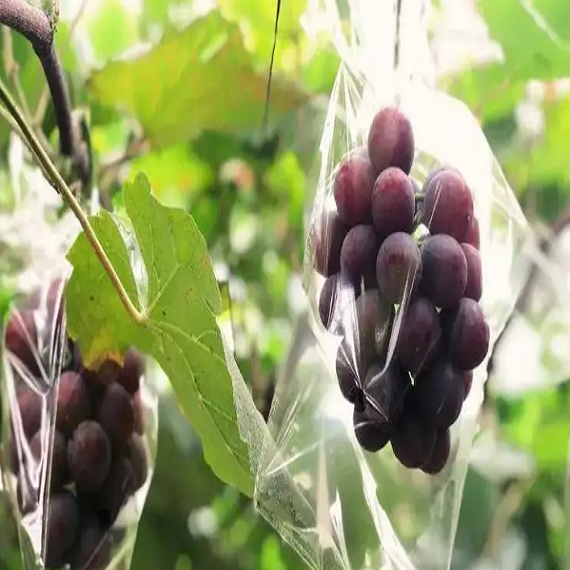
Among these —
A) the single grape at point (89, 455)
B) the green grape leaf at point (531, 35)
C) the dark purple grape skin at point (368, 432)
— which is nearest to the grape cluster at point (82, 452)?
the single grape at point (89, 455)

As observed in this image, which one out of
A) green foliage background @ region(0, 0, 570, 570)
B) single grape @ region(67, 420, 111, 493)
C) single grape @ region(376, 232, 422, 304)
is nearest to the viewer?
single grape @ region(376, 232, 422, 304)

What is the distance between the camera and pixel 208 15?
0.52 metres

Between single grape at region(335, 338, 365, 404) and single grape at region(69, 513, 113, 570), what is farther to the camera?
single grape at region(69, 513, 113, 570)

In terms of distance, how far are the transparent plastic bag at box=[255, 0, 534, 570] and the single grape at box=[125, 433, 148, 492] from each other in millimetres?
89

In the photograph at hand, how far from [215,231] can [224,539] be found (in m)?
0.21

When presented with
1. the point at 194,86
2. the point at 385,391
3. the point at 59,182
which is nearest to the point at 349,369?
the point at 385,391

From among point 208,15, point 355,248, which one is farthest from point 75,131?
point 355,248

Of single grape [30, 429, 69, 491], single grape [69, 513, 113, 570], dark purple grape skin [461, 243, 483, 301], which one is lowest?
single grape [69, 513, 113, 570]

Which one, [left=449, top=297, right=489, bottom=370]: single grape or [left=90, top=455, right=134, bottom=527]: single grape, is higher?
[left=449, top=297, right=489, bottom=370]: single grape

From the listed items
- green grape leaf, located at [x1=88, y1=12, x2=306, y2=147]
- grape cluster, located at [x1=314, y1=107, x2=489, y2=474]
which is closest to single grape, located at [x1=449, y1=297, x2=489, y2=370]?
grape cluster, located at [x1=314, y1=107, x2=489, y2=474]

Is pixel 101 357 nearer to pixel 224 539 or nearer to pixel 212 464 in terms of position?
pixel 212 464

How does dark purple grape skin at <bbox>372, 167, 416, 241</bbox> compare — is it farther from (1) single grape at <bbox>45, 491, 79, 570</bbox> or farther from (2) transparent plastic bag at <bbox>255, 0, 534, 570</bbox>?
(1) single grape at <bbox>45, 491, 79, 570</bbox>

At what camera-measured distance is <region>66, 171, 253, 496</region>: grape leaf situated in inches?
14.2

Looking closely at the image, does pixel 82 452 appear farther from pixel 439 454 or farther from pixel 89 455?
pixel 439 454
